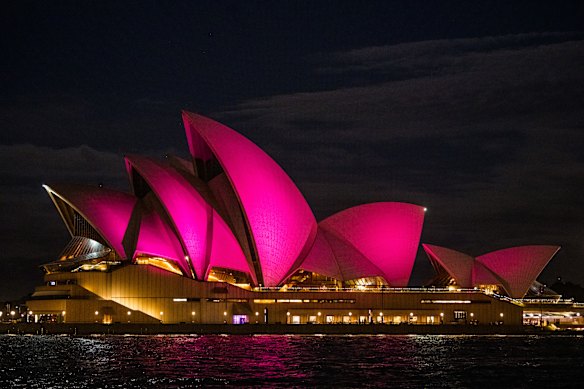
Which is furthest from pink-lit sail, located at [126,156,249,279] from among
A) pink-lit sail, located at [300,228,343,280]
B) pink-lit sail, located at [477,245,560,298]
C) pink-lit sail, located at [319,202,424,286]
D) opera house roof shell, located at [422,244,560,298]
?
pink-lit sail, located at [477,245,560,298]

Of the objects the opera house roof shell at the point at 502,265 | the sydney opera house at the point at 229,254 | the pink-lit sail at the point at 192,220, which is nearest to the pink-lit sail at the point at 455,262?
the opera house roof shell at the point at 502,265

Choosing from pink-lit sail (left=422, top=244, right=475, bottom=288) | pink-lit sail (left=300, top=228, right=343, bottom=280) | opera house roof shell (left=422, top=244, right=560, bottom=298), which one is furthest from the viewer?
opera house roof shell (left=422, top=244, right=560, bottom=298)

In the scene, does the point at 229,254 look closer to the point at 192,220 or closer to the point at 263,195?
the point at 192,220

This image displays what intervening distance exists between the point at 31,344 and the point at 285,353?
22840 mm

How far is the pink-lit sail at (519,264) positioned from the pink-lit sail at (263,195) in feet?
75.8

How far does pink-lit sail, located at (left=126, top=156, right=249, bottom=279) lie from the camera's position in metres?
84.8

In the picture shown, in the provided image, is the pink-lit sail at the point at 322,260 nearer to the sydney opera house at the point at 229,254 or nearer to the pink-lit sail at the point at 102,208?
the sydney opera house at the point at 229,254

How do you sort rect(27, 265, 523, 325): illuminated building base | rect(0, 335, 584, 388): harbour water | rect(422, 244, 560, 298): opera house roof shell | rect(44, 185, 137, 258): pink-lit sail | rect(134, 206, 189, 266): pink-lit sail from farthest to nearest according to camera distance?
rect(422, 244, 560, 298): opera house roof shell
rect(27, 265, 523, 325): illuminated building base
rect(134, 206, 189, 266): pink-lit sail
rect(44, 185, 137, 258): pink-lit sail
rect(0, 335, 584, 388): harbour water

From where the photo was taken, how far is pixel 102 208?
87938 millimetres

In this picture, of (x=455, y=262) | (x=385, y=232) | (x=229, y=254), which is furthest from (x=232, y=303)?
(x=455, y=262)

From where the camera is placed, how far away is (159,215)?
8750 cm

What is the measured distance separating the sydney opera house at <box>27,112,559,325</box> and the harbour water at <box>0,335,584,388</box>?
10675mm

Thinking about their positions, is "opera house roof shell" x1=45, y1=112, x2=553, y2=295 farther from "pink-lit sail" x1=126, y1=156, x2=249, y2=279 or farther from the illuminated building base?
the illuminated building base

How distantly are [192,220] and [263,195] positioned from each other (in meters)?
6.87
